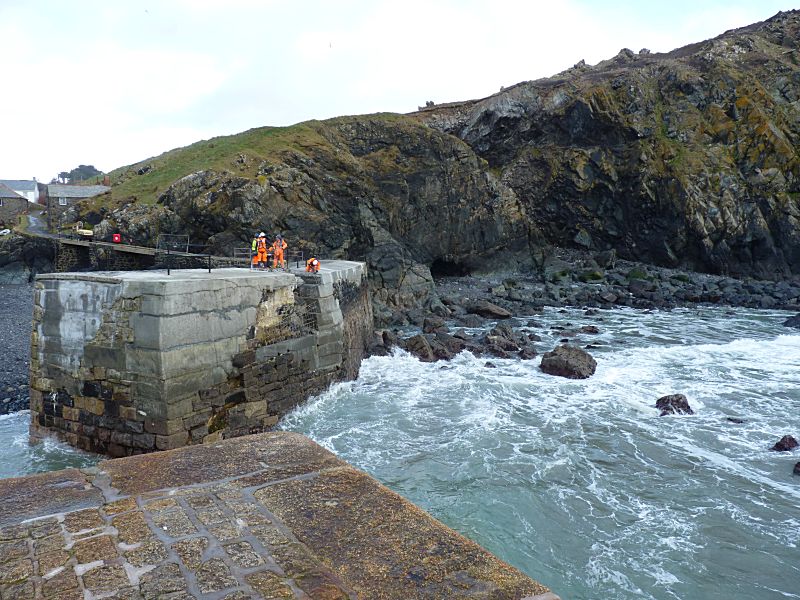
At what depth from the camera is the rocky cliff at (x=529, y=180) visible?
32375 millimetres

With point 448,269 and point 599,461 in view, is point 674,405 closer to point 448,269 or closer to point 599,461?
point 599,461

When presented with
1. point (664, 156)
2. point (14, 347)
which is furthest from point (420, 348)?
point (664, 156)

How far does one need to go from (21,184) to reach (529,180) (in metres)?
59.3

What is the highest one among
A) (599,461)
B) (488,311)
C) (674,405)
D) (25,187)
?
(25,187)

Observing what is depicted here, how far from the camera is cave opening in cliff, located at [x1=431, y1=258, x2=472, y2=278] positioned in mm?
43469

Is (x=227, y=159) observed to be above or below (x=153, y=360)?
above

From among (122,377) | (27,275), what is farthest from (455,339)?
(27,275)

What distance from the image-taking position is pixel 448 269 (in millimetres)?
44188

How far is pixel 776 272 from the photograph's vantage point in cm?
4294

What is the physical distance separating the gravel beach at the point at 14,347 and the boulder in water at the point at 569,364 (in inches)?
618

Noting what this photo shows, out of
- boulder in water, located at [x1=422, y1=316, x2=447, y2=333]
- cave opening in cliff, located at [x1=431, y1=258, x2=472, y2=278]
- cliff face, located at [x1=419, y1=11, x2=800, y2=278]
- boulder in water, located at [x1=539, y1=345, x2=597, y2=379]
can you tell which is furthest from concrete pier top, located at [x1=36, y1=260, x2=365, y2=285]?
cliff face, located at [x1=419, y1=11, x2=800, y2=278]

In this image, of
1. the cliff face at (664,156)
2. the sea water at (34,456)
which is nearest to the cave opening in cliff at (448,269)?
the cliff face at (664,156)

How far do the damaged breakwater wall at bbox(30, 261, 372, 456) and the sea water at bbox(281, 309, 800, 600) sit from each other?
80.2 inches

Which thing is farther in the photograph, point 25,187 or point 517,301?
point 25,187
